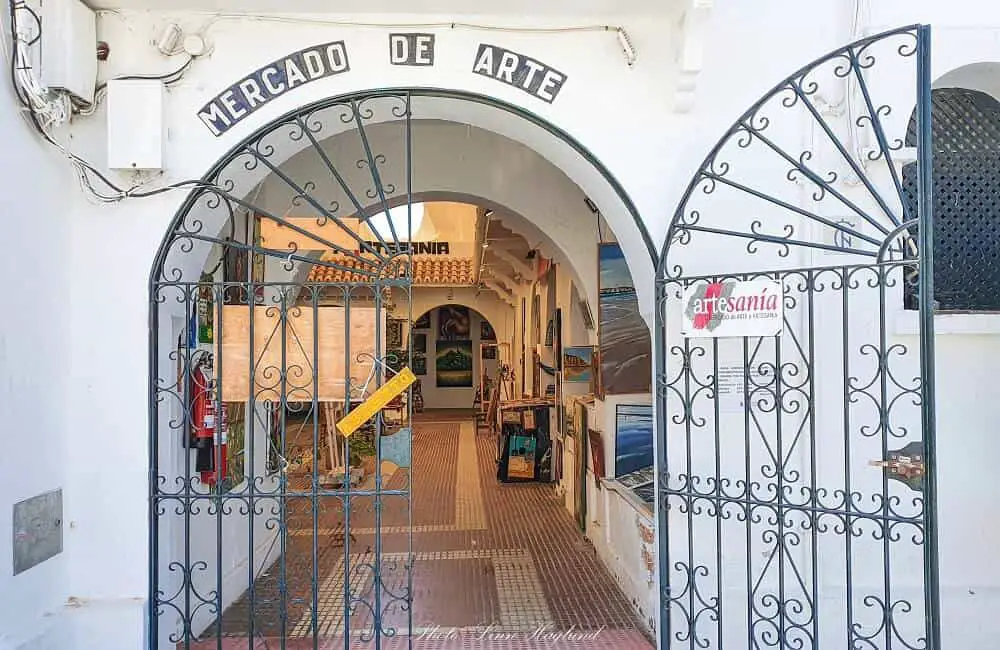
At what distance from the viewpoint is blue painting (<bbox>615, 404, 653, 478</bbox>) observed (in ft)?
21.2

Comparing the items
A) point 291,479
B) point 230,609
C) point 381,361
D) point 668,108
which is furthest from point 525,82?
point 291,479

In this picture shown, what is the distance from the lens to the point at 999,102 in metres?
4.54

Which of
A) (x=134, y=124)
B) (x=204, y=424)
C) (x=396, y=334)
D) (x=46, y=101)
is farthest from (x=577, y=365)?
(x=396, y=334)

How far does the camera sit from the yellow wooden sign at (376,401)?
379 centimetres

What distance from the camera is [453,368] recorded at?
23.9m

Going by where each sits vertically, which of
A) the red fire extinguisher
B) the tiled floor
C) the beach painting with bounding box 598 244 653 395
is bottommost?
the tiled floor

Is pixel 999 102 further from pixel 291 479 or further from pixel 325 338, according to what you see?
pixel 291 479

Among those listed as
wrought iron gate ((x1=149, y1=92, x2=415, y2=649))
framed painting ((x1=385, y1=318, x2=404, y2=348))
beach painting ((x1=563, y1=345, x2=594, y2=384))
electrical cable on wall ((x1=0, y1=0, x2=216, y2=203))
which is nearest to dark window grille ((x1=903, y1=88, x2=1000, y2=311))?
wrought iron gate ((x1=149, y1=92, x2=415, y2=649))

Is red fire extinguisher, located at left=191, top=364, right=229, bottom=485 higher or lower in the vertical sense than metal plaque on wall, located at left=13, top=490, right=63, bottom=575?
higher

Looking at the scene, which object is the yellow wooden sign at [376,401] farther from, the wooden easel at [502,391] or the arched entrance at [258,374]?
the wooden easel at [502,391]

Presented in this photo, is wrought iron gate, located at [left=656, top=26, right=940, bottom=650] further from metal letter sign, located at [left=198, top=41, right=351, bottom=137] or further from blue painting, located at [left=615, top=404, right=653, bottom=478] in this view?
blue painting, located at [left=615, top=404, right=653, bottom=478]

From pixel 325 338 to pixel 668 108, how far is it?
2.25 metres

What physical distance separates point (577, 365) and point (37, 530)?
5866mm

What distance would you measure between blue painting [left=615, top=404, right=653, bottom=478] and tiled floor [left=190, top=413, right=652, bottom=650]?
0.98m
